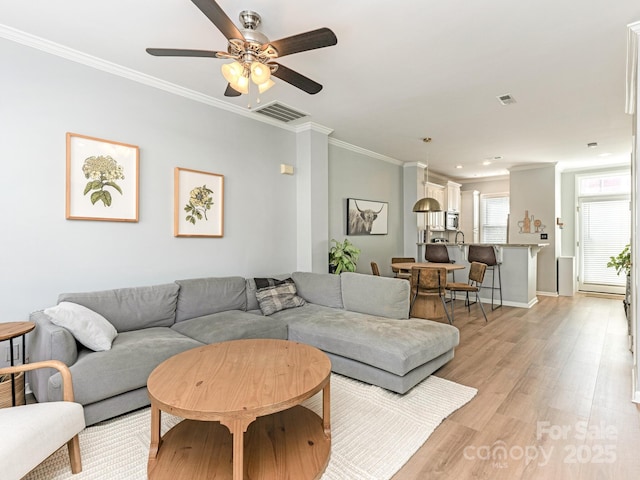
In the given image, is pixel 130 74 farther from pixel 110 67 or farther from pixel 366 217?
pixel 366 217

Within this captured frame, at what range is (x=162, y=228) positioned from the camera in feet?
10.9

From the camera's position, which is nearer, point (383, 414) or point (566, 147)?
point (383, 414)

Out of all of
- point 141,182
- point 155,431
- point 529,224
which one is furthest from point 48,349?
point 529,224

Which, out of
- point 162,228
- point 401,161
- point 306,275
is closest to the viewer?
point 162,228

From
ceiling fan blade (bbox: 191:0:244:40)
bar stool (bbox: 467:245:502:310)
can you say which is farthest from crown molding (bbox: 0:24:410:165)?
bar stool (bbox: 467:245:502:310)

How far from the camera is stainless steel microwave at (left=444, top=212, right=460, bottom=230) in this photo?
7906 mm

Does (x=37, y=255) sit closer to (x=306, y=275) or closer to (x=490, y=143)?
(x=306, y=275)

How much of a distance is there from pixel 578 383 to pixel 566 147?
14.5 ft

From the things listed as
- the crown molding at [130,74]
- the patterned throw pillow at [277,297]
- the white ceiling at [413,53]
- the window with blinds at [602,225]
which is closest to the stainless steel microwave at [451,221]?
the window with blinds at [602,225]

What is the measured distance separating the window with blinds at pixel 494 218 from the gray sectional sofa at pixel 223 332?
6603mm

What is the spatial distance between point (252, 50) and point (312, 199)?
2611 mm

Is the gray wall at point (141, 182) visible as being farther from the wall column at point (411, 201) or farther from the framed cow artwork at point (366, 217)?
the wall column at point (411, 201)

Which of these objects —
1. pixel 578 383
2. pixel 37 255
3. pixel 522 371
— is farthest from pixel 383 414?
pixel 37 255

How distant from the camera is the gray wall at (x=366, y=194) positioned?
528cm
